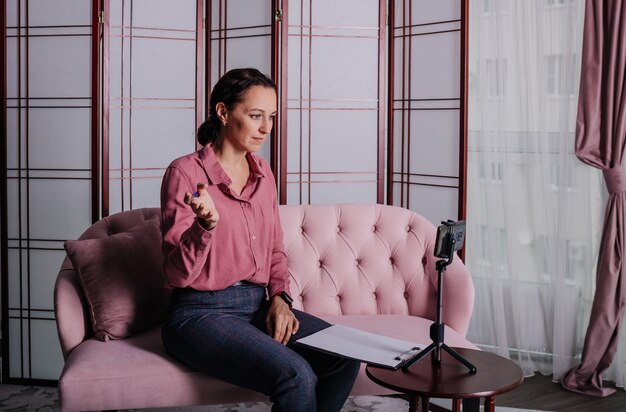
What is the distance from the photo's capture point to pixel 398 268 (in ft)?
10.5

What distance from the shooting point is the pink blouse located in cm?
230

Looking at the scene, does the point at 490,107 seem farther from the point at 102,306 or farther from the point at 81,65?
the point at 102,306

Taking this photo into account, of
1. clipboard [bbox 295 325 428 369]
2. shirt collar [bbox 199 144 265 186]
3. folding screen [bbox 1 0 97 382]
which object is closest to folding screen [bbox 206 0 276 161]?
folding screen [bbox 1 0 97 382]

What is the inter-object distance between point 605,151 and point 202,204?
7.57ft

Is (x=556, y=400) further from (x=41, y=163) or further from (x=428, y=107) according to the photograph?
(x=41, y=163)

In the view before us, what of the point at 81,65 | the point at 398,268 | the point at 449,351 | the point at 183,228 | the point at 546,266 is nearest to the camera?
the point at 449,351

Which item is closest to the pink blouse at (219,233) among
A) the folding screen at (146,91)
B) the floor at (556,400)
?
the folding screen at (146,91)

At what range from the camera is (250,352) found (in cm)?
225

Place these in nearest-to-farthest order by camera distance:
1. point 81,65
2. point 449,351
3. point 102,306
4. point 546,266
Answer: point 449,351, point 102,306, point 81,65, point 546,266

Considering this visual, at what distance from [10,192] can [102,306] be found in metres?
1.36

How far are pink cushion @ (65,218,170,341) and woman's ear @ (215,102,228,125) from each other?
0.60m

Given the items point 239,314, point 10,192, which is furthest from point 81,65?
point 239,314

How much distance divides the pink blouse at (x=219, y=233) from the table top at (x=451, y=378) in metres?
0.57

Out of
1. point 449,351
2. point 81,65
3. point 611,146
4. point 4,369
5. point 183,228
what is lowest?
point 4,369
